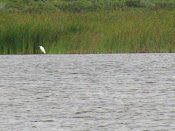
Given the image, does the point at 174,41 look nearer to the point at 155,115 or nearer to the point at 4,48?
the point at 4,48

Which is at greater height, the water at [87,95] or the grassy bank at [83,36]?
the grassy bank at [83,36]

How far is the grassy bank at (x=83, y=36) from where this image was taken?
16.2 m

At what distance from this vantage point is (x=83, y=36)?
53.7 feet

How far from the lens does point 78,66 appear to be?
13.0m

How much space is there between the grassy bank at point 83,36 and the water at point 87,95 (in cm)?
226

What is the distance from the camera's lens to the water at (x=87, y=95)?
19.1 ft

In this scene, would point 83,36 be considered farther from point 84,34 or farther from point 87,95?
point 87,95

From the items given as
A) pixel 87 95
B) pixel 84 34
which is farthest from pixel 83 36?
pixel 87 95

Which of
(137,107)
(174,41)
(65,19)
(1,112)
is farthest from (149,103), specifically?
(65,19)

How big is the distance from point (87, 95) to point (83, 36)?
338 inches

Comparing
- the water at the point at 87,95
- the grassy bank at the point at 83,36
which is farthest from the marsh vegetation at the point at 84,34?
the water at the point at 87,95

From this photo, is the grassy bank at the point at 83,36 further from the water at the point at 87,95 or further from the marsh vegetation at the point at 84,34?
the water at the point at 87,95

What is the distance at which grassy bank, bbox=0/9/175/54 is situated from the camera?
16.2m

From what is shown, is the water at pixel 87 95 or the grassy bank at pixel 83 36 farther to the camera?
the grassy bank at pixel 83 36
